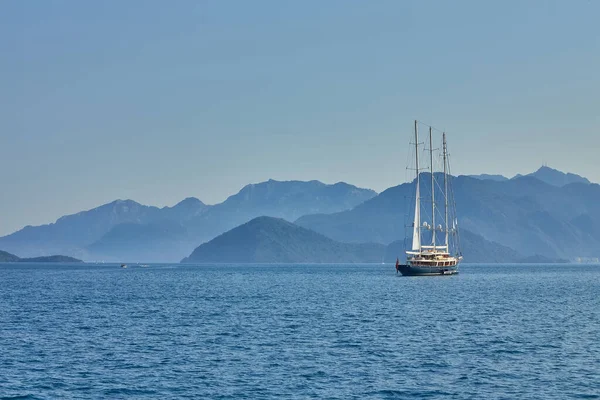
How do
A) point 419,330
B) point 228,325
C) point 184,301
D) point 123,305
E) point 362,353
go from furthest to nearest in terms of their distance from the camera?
point 184,301 → point 123,305 → point 228,325 → point 419,330 → point 362,353

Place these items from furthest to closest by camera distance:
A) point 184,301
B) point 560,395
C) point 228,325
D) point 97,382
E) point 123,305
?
point 184,301, point 123,305, point 228,325, point 97,382, point 560,395

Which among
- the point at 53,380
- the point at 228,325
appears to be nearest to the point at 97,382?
the point at 53,380

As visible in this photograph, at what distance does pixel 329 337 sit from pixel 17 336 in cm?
2923

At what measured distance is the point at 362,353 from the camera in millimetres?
64500

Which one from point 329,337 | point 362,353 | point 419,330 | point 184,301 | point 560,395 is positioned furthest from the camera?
point 184,301

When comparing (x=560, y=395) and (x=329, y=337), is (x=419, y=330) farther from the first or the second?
(x=560, y=395)

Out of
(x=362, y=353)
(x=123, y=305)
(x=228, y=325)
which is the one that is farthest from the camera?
(x=123, y=305)

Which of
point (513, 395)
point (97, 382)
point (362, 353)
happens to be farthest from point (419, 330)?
point (97, 382)

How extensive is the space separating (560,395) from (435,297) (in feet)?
270

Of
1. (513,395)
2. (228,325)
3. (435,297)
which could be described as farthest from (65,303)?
(513,395)

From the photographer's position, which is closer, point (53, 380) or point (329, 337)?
point (53, 380)

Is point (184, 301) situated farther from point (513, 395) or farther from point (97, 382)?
point (513, 395)

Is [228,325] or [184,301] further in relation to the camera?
[184,301]

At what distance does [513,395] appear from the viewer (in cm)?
4822
